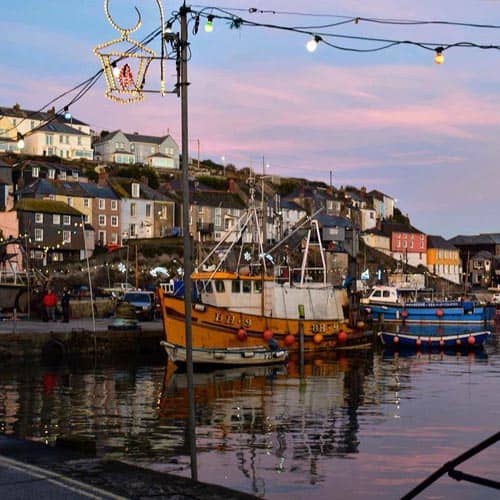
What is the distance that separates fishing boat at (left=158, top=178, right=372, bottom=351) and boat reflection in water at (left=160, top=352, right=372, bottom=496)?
1.70 metres

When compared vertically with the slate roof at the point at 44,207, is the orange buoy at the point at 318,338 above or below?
A: below

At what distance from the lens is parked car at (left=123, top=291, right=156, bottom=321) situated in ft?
179

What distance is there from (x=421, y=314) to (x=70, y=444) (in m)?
51.7

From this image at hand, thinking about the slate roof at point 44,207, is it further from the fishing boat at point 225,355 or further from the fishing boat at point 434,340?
the fishing boat at point 225,355

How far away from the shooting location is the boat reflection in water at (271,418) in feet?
56.0

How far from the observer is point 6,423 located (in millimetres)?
22203

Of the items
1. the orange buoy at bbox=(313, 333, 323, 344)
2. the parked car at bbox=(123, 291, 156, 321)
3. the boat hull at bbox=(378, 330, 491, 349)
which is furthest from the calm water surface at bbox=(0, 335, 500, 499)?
the parked car at bbox=(123, 291, 156, 321)

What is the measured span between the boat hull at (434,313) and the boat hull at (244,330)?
17025 millimetres

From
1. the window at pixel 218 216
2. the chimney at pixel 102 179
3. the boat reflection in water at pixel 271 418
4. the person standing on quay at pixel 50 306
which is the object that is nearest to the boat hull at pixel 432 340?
the boat reflection in water at pixel 271 418

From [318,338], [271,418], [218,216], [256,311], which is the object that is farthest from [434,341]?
[218,216]

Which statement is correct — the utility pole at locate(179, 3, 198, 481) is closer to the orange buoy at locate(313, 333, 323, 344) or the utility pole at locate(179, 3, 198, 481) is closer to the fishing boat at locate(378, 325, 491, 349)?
the orange buoy at locate(313, 333, 323, 344)

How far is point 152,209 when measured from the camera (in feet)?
342

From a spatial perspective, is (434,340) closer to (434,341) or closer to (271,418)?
(434,341)

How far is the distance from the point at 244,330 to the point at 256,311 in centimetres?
192
